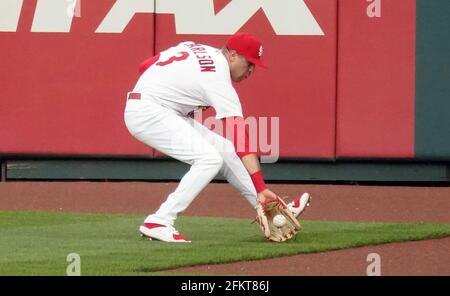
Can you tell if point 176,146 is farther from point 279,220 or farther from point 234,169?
point 279,220

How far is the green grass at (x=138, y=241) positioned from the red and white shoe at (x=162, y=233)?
7 centimetres

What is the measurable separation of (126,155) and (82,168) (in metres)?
0.52

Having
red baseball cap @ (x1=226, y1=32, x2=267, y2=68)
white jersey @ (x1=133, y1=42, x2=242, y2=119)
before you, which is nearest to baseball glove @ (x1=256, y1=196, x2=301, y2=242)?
white jersey @ (x1=133, y1=42, x2=242, y2=119)

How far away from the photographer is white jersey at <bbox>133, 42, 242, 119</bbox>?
10406mm

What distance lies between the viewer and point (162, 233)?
1059 cm

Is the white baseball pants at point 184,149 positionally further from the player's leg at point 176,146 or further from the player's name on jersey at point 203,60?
the player's name on jersey at point 203,60

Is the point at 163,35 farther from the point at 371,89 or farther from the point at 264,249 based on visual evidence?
the point at 264,249

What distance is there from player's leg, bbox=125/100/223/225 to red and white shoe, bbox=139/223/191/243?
0.04 m

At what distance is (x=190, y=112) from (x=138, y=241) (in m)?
1.02

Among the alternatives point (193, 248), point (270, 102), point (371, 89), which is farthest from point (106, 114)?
point (193, 248)

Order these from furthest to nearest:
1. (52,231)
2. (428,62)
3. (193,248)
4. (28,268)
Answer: (428,62)
(52,231)
(193,248)
(28,268)

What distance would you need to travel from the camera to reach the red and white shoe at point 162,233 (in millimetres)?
10586

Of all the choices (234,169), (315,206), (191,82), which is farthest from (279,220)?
(315,206)

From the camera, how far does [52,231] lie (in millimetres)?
11453
